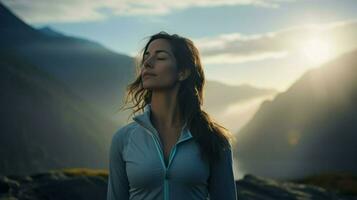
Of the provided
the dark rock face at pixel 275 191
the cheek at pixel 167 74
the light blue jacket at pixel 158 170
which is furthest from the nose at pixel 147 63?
the dark rock face at pixel 275 191

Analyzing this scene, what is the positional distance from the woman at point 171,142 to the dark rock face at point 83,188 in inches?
428

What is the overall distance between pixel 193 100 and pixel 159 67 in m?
0.46

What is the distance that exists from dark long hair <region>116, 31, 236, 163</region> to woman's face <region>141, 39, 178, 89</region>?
8 centimetres

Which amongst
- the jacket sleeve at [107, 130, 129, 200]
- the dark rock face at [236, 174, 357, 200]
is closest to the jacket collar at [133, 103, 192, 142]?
the jacket sleeve at [107, 130, 129, 200]

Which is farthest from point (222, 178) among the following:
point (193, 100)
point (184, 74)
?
point (184, 74)

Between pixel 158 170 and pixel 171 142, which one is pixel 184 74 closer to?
pixel 171 142

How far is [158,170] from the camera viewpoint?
407 cm

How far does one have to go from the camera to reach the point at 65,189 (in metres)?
15.9

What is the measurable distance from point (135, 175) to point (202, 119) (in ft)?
2.75

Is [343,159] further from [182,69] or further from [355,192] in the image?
[182,69]

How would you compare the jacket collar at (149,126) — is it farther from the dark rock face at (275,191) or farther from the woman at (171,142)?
the dark rock face at (275,191)

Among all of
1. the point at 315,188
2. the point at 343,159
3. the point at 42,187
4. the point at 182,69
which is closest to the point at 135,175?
the point at 182,69

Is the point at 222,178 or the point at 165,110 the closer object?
the point at 222,178

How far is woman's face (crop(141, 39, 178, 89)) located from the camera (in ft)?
14.6
